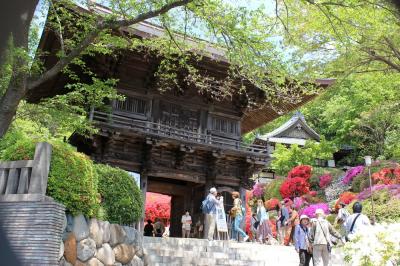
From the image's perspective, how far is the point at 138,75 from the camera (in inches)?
642

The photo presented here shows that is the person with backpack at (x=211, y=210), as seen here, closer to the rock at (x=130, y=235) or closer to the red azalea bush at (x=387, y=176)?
the rock at (x=130, y=235)

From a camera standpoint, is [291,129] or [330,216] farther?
[291,129]

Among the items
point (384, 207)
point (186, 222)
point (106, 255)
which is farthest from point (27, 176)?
point (384, 207)

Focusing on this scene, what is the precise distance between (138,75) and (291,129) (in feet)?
105

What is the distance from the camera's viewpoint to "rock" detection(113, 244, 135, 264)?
24.8ft

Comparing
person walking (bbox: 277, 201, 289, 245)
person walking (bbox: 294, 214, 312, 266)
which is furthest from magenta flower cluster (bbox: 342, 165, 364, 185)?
person walking (bbox: 294, 214, 312, 266)

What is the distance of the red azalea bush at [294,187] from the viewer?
31062mm

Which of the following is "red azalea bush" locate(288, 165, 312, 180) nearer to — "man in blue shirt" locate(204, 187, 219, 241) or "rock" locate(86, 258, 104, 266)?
"man in blue shirt" locate(204, 187, 219, 241)

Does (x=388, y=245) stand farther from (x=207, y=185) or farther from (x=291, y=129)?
(x=291, y=129)

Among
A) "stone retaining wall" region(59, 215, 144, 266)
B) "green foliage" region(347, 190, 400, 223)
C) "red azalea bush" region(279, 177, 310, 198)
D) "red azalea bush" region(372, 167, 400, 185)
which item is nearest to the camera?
"stone retaining wall" region(59, 215, 144, 266)

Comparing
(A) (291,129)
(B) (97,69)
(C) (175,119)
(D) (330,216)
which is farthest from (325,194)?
(B) (97,69)

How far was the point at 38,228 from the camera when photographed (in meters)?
5.78

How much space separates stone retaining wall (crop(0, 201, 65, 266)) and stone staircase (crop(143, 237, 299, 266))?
3651 mm

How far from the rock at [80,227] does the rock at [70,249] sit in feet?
0.47
